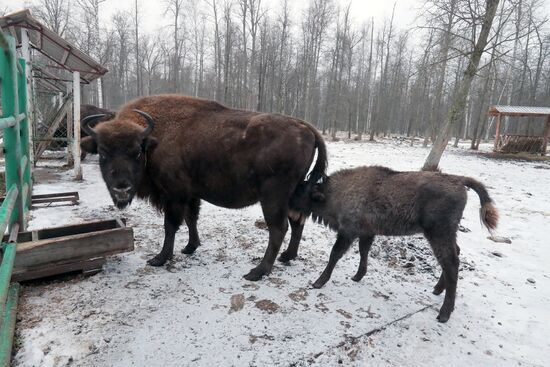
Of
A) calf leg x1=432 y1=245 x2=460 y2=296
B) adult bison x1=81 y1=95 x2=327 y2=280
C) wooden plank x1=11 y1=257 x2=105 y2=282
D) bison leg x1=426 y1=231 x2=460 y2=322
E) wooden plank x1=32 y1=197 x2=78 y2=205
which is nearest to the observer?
wooden plank x1=11 y1=257 x2=105 y2=282

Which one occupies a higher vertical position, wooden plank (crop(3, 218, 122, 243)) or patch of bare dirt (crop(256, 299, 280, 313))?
wooden plank (crop(3, 218, 122, 243))

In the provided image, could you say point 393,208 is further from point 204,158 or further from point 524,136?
point 524,136

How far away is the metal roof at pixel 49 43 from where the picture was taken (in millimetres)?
6547

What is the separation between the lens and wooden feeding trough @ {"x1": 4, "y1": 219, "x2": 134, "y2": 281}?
307 centimetres

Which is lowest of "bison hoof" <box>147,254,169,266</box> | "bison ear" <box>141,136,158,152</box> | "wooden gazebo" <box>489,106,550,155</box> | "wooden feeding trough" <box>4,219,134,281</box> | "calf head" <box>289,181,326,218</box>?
"bison hoof" <box>147,254,169,266</box>

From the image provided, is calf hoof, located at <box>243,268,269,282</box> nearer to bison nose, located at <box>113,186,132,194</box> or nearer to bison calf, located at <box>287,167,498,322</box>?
bison calf, located at <box>287,167,498,322</box>

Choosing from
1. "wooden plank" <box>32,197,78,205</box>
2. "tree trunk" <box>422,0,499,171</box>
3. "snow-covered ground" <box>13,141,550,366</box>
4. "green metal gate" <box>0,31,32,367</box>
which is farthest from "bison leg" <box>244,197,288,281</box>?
"tree trunk" <box>422,0,499,171</box>

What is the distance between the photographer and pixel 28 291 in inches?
122

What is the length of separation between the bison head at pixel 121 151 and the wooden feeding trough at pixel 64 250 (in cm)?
39

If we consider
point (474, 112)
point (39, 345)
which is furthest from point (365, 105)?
point (39, 345)

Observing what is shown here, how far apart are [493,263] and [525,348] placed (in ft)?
6.54

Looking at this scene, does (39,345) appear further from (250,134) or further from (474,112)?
(474,112)

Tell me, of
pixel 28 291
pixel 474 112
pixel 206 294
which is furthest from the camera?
pixel 474 112

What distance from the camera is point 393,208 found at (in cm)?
365
